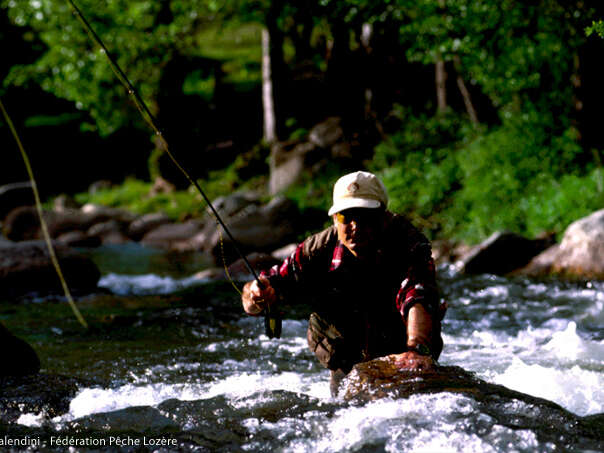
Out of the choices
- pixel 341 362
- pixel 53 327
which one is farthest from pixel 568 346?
pixel 53 327

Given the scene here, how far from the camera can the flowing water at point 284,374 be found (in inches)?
176

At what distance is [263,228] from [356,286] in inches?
500

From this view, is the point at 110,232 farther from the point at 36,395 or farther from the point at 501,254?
the point at 36,395

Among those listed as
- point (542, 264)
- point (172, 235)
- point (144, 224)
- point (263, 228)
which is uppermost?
point (144, 224)

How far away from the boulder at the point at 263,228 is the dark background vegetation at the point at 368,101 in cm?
106

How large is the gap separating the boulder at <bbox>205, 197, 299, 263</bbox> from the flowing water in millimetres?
4848

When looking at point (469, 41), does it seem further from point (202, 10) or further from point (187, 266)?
point (202, 10)

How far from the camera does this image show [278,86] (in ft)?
82.2

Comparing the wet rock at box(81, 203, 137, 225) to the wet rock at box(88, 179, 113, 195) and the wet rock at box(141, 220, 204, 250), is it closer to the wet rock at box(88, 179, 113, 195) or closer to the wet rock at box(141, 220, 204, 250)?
the wet rock at box(141, 220, 204, 250)

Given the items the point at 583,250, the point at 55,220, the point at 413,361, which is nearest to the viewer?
the point at 413,361

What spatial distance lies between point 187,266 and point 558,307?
27.8ft

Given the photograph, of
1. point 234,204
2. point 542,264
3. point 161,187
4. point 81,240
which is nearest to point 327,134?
point 234,204

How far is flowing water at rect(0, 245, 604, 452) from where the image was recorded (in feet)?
14.7

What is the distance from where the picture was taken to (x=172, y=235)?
69.3 feet
